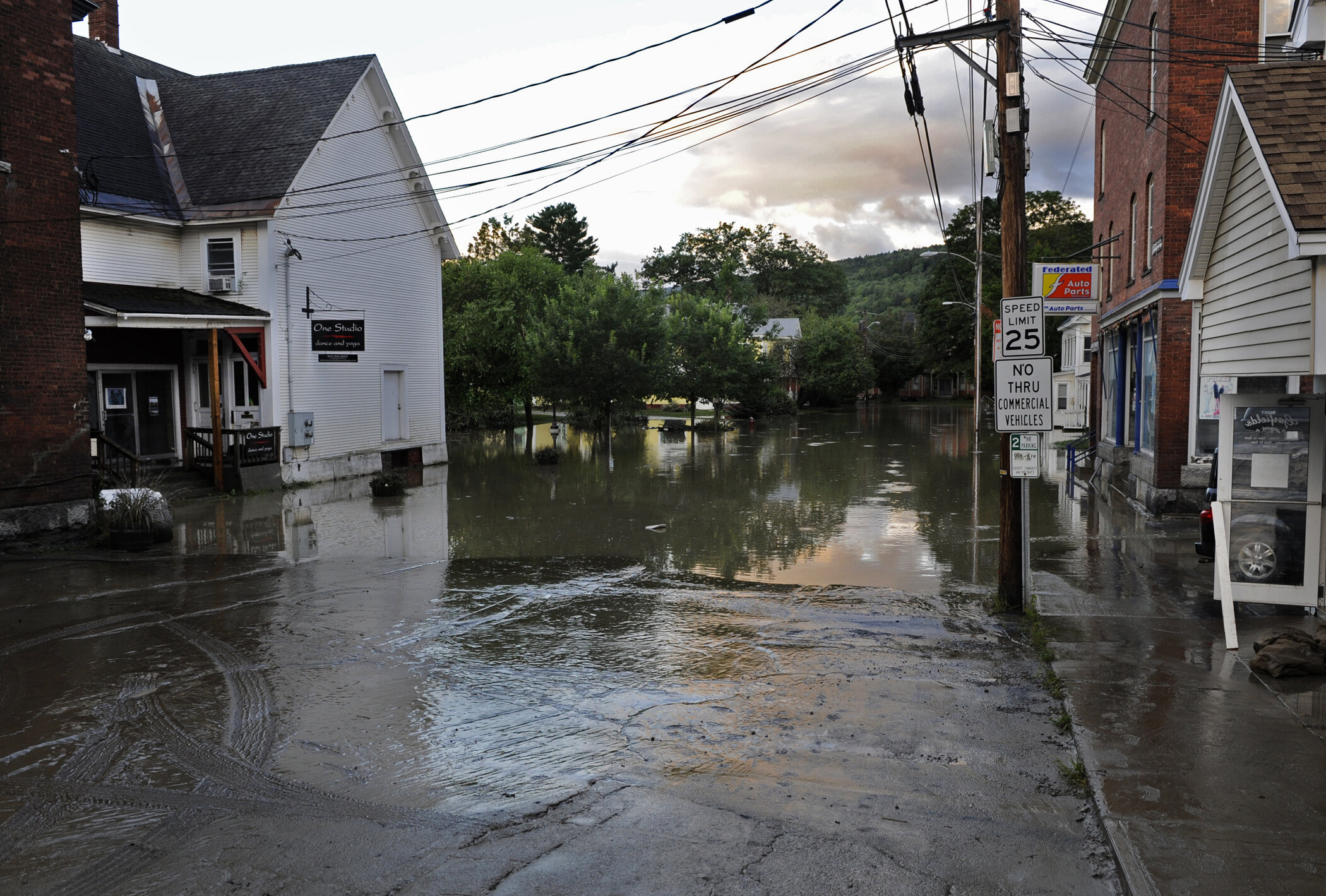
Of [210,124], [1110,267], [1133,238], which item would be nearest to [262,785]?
[1133,238]

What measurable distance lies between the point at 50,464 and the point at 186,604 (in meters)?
5.92

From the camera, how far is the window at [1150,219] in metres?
19.6

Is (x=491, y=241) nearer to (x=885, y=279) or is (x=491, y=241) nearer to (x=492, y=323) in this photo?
(x=492, y=323)

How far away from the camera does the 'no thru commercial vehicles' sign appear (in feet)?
32.7

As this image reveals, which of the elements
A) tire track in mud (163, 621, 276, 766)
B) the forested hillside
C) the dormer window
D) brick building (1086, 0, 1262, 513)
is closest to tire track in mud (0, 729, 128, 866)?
tire track in mud (163, 621, 276, 766)

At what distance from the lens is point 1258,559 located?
28.7ft

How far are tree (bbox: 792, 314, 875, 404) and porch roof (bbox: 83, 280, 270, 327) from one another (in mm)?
54897

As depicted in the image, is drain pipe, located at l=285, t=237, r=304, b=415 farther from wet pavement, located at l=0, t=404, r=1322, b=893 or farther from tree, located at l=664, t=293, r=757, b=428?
tree, located at l=664, t=293, r=757, b=428

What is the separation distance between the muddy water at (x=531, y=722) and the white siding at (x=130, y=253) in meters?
10.4

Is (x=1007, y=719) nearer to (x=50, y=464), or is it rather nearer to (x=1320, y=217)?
(x=1320, y=217)

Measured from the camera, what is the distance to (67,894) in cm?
448

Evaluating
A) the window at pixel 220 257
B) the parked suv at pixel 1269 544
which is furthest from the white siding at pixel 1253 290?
the window at pixel 220 257

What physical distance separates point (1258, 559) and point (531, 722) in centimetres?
671

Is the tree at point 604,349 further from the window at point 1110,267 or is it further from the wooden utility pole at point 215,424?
the window at point 1110,267
